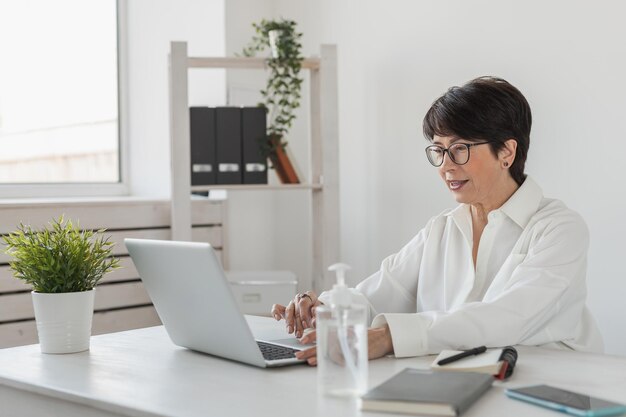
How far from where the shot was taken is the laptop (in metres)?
1.53

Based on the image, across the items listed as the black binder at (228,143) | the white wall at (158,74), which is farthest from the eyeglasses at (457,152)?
the white wall at (158,74)

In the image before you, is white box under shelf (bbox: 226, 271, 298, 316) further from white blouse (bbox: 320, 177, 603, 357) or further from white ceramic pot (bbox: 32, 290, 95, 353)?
white ceramic pot (bbox: 32, 290, 95, 353)

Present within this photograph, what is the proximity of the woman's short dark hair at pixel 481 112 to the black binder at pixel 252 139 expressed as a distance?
1.59 metres

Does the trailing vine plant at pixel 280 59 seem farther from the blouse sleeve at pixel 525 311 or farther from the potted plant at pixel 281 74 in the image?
the blouse sleeve at pixel 525 311

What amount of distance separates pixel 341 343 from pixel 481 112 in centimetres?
95

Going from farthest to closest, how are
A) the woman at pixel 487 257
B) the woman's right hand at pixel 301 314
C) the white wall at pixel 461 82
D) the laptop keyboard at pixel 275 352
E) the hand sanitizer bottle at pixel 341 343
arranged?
the white wall at pixel 461 82
the woman's right hand at pixel 301 314
the woman at pixel 487 257
the laptop keyboard at pixel 275 352
the hand sanitizer bottle at pixel 341 343

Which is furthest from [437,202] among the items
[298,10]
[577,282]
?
[577,282]

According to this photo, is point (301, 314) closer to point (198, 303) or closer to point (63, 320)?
point (198, 303)

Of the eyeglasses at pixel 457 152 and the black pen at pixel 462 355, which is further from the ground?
the eyeglasses at pixel 457 152

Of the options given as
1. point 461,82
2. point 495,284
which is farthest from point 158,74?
point 495,284

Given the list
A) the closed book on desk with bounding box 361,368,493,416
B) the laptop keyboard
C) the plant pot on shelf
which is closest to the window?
the plant pot on shelf

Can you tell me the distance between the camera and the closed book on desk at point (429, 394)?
3.98 ft

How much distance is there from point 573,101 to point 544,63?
19 cm

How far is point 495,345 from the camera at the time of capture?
5.67ft
